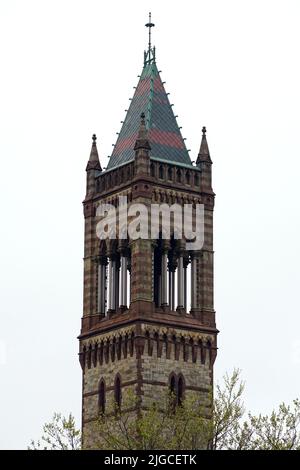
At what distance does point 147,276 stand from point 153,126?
10.4 metres

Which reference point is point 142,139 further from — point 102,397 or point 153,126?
point 102,397

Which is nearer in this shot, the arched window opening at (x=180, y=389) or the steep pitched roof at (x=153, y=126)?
the arched window opening at (x=180, y=389)

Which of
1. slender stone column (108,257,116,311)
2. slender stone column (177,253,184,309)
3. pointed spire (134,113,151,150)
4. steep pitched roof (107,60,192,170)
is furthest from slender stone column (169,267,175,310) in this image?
pointed spire (134,113,151,150)

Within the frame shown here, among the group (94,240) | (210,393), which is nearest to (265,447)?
(210,393)

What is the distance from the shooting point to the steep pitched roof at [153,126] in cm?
11606

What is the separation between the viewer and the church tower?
365 feet

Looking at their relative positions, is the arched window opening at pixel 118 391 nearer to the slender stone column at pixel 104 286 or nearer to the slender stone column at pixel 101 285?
the slender stone column at pixel 101 285

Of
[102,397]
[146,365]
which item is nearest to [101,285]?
[102,397]

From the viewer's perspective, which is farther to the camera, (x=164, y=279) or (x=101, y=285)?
(x=101, y=285)

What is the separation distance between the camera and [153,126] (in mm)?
116625

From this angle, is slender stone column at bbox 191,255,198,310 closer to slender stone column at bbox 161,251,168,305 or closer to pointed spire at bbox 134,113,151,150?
slender stone column at bbox 161,251,168,305

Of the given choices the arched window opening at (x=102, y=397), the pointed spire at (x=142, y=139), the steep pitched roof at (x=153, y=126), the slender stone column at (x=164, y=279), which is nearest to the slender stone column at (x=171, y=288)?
the slender stone column at (x=164, y=279)

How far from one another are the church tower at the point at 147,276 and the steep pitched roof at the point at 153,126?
0.09m
